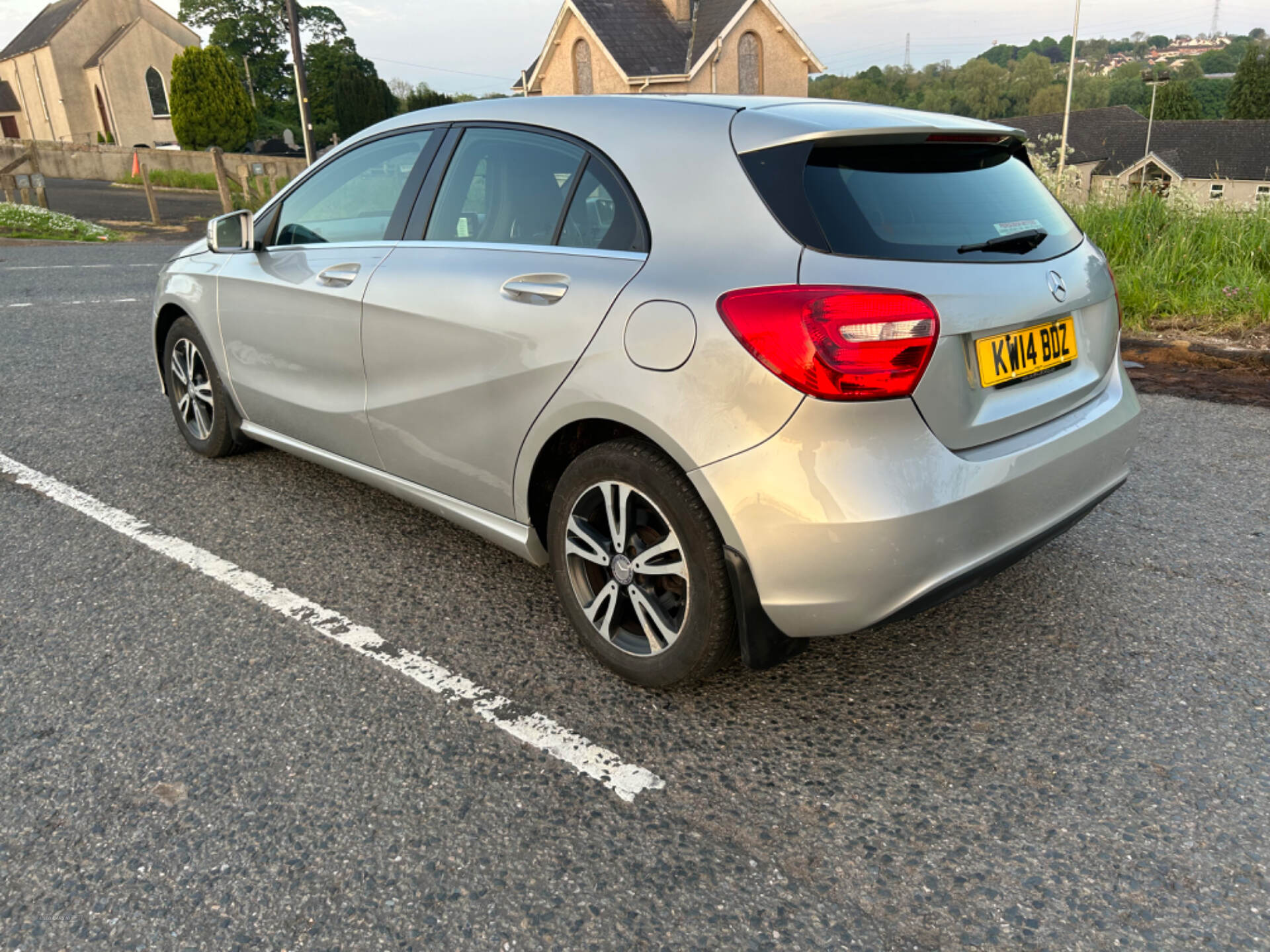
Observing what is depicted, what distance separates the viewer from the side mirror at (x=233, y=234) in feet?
13.5

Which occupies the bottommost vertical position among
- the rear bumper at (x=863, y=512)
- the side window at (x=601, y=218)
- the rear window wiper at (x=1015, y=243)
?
A: the rear bumper at (x=863, y=512)

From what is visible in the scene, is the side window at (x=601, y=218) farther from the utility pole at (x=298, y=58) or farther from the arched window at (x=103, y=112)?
the arched window at (x=103, y=112)

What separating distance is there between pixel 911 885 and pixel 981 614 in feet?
4.42

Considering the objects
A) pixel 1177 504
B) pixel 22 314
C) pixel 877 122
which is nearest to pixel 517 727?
pixel 877 122

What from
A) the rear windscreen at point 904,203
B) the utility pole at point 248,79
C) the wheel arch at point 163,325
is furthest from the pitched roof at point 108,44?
the rear windscreen at point 904,203

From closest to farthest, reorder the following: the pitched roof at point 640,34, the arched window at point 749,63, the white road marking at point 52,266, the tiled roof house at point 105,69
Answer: the white road marking at point 52,266 → the pitched roof at point 640,34 → the arched window at point 749,63 → the tiled roof house at point 105,69

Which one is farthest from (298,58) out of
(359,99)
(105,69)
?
(105,69)

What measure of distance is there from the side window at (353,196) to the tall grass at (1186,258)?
553cm

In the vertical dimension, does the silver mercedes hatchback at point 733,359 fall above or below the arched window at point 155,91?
below

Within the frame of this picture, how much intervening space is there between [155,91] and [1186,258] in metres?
66.3

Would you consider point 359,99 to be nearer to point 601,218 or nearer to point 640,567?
point 601,218

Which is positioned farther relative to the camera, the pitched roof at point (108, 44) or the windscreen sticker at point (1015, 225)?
the pitched roof at point (108, 44)

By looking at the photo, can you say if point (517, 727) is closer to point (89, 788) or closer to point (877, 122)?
point (89, 788)

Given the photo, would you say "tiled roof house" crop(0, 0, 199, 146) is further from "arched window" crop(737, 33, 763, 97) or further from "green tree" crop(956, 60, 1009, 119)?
"green tree" crop(956, 60, 1009, 119)
